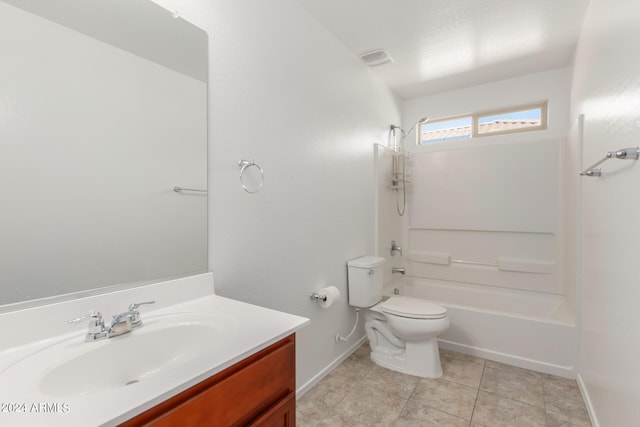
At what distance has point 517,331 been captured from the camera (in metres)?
2.27

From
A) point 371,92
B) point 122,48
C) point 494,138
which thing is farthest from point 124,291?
point 494,138

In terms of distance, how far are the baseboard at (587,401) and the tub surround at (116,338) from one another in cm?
181

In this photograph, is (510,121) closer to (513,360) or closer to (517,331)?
(517,331)

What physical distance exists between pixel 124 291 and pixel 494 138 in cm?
339

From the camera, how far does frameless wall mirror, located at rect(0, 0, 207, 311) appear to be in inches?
34.0

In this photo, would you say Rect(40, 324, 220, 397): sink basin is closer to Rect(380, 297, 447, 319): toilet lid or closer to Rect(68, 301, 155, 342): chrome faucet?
Rect(68, 301, 155, 342): chrome faucet

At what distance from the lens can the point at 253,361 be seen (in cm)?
85

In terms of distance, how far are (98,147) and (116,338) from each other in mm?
626

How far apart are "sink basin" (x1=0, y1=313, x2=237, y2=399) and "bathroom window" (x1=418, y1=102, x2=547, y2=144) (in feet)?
10.6

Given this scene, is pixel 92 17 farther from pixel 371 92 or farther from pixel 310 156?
pixel 371 92

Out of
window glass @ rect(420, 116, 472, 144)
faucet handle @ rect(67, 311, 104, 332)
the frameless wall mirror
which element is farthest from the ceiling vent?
faucet handle @ rect(67, 311, 104, 332)

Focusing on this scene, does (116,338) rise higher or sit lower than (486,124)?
lower

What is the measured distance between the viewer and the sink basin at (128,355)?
740mm

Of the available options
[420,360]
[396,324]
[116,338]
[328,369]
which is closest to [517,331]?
[420,360]
